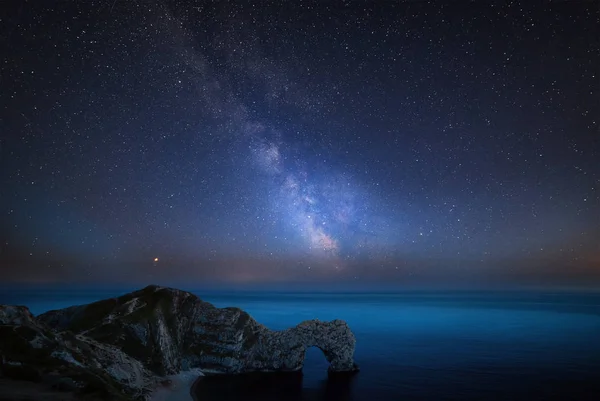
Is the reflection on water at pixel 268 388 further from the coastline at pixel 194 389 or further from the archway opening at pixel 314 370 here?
the archway opening at pixel 314 370

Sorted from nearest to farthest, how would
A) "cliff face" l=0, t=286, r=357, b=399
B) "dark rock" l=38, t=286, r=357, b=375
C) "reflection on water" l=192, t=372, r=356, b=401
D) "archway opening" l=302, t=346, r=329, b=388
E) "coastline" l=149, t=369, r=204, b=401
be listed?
1. "coastline" l=149, t=369, r=204, b=401
2. "reflection on water" l=192, t=372, r=356, b=401
3. "cliff face" l=0, t=286, r=357, b=399
4. "dark rock" l=38, t=286, r=357, b=375
5. "archway opening" l=302, t=346, r=329, b=388

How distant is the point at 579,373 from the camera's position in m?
56.0

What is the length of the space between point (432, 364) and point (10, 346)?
202 ft

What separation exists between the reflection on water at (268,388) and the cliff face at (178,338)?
333 cm

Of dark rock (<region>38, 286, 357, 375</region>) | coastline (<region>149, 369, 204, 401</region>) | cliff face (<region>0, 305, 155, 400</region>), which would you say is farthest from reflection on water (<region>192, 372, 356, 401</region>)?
cliff face (<region>0, 305, 155, 400</region>)

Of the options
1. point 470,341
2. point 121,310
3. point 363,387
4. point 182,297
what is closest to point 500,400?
point 363,387

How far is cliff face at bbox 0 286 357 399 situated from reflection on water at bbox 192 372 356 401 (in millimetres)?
3331

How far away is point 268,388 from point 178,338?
16656 millimetres

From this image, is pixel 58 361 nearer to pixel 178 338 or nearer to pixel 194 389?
pixel 194 389

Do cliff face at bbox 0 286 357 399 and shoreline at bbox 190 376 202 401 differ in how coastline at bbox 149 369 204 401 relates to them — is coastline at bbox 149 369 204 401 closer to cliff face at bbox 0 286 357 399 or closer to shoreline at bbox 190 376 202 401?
shoreline at bbox 190 376 202 401

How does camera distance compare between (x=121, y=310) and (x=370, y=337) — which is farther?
(x=370, y=337)

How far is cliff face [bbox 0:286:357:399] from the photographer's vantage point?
45056 mm

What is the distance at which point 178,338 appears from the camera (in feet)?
177

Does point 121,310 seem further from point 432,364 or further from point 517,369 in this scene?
point 517,369
